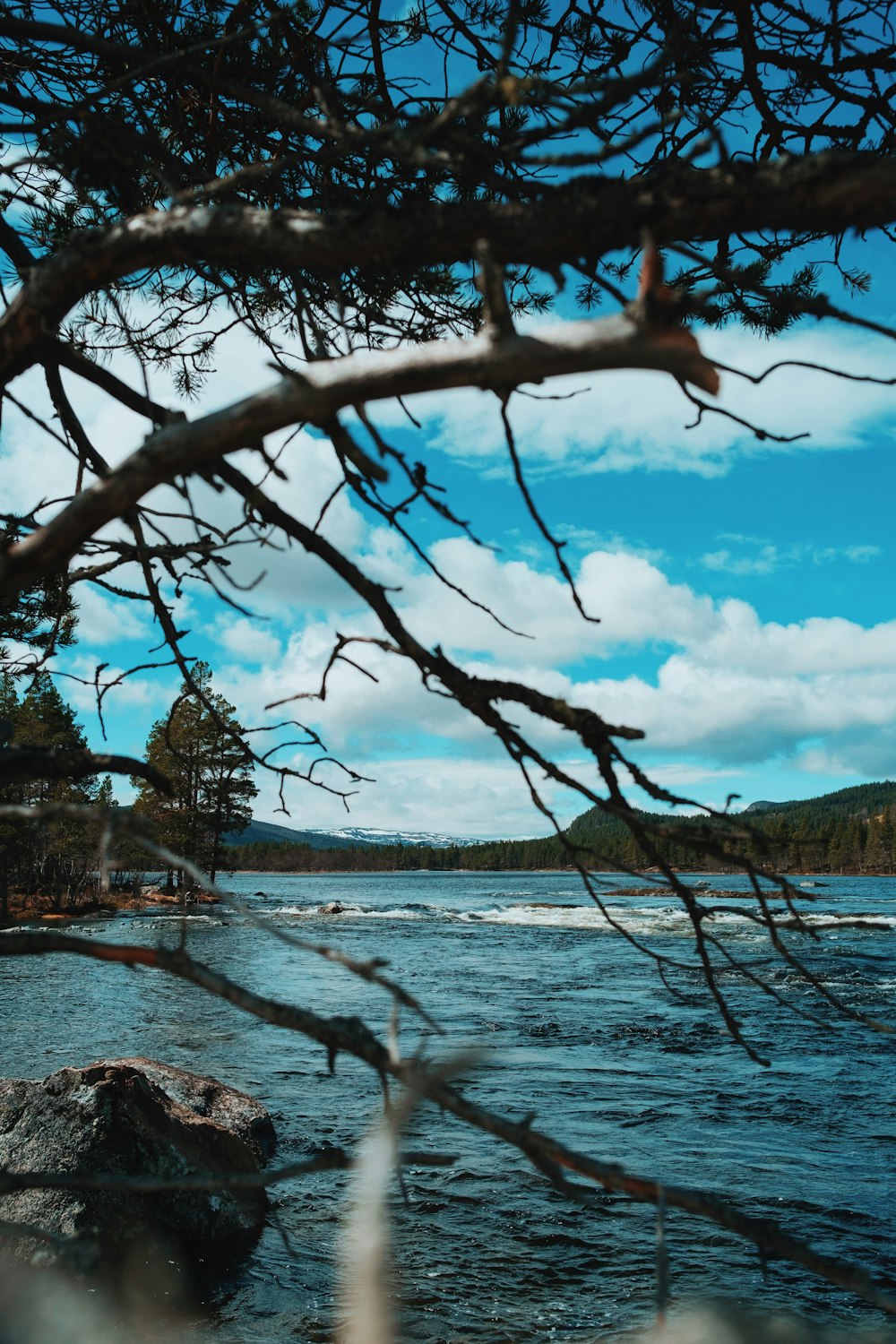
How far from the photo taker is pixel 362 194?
362cm

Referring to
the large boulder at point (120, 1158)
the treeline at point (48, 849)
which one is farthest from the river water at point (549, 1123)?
the treeline at point (48, 849)

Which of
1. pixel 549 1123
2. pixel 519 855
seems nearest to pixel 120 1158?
pixel 549 1123

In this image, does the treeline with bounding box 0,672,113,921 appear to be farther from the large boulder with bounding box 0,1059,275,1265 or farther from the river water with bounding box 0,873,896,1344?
the large boulder with bounding box 0,1059,275,1265

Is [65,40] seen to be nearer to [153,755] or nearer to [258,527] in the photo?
[258,527]

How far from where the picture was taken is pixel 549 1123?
324 inches

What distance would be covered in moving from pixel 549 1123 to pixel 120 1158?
14.0ft

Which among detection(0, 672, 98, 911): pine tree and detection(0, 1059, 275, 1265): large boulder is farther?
detection(0, 672, 98, 911): pine tree

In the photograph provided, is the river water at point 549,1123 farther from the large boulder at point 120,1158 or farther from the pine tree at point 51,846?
the pine tree at point 51,846

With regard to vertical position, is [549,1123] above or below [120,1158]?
below

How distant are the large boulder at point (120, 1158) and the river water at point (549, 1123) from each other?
1.26 ft

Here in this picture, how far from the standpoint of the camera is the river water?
5.21 meters

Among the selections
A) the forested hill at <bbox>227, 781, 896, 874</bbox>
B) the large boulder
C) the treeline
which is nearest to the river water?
the large boulder

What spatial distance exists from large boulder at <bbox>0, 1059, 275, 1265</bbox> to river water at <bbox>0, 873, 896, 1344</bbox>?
38cm

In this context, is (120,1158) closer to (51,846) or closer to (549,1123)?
(549,1123)
